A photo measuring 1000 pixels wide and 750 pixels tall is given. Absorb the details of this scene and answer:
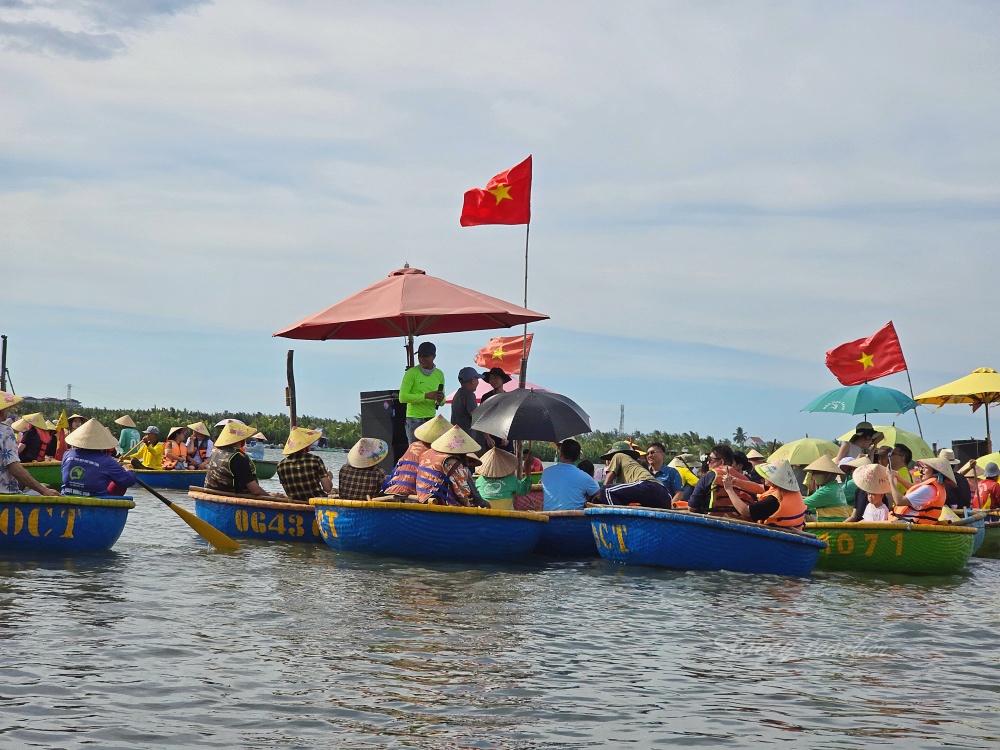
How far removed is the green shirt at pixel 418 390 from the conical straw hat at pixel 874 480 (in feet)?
17.9

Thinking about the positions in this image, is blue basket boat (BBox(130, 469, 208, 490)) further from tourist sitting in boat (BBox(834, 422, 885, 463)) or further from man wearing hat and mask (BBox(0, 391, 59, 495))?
tourist sitting in boat (BBox(834, 422, 885, 463))

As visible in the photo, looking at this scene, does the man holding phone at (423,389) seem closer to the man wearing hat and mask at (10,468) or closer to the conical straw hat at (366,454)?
the conical straw hat at (366,454)

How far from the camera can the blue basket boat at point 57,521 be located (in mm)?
12008

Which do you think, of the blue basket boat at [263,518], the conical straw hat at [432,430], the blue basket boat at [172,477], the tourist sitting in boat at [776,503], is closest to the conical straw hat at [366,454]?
the conical straw hat at [432,430]

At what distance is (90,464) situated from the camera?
12.9m

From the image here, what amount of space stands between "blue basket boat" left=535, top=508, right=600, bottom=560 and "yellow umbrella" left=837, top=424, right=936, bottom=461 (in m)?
5.84

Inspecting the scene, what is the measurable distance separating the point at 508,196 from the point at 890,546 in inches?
284

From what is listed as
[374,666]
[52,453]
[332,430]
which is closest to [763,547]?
[374,666]

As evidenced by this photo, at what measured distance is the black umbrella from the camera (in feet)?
43.8

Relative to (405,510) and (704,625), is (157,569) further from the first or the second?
(704,625)

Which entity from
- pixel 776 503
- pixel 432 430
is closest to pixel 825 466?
pixel 776 503

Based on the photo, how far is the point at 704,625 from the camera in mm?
9656

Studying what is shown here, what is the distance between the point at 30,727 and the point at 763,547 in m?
8.23

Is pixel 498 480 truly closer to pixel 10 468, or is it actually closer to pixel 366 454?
pixel 366 454
